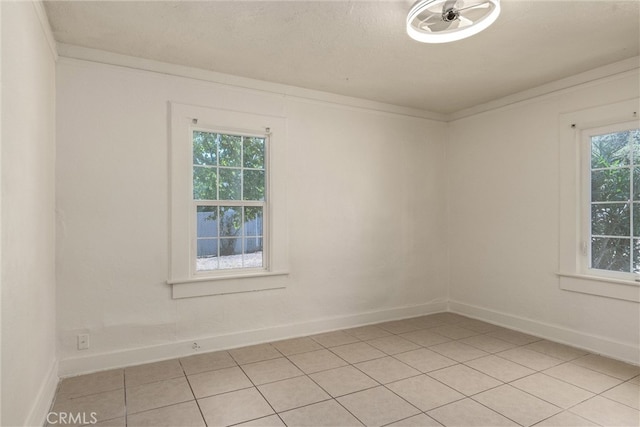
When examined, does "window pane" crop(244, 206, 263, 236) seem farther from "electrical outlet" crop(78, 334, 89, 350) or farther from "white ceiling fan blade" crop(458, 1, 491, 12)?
"white ceiling fan blade" crop(458, 1, 491, 12)

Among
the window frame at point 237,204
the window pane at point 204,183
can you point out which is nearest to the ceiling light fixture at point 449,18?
the window frame at point 237,204

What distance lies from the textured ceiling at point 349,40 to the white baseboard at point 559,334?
8.17 feet

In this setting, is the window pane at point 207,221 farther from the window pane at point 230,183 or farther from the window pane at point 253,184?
the window pane at point 253,184

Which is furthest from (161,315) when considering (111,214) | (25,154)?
(25,154)

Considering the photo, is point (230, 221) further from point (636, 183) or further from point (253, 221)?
point (636, 183)

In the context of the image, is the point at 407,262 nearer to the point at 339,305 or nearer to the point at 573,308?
the point at 339,305

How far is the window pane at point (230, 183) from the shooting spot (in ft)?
12.0

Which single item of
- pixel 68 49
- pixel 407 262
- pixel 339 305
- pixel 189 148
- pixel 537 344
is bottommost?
pixel 537 344

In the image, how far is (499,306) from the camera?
436 cm

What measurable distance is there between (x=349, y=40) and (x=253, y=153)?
57.9 inches

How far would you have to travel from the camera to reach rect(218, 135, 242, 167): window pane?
3.65 metres

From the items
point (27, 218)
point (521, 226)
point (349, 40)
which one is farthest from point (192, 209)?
point (521, 226)

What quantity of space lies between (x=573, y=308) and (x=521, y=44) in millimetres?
2522

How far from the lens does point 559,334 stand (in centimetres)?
375
